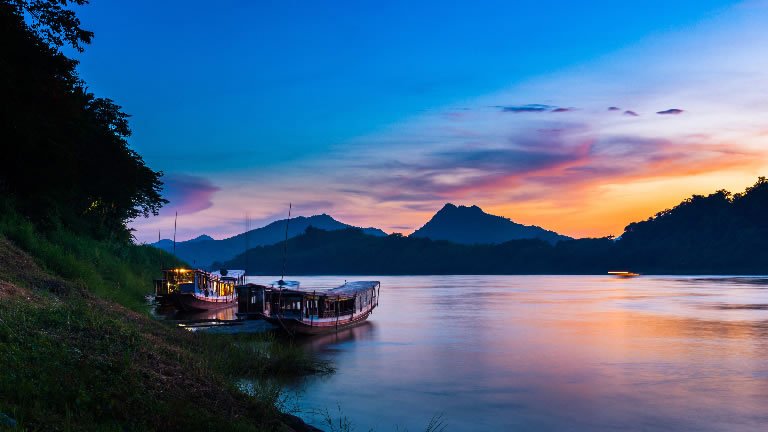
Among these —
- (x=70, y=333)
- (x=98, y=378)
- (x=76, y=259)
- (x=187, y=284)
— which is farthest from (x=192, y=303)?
(x=98, y=378)

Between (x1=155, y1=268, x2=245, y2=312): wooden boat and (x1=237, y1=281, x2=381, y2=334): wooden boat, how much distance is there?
9869mm

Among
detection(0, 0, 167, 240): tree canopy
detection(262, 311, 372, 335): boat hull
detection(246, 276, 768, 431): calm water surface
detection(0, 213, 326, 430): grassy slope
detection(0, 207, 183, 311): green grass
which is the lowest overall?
detection(246, 276, 768, 431): calm water surface

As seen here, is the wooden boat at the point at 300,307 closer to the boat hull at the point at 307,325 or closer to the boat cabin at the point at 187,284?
the boat hull at the point at 307,325

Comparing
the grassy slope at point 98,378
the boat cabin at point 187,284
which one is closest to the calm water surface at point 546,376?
the grassy slope at point 98,378

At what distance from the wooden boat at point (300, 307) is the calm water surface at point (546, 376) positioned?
122 cm

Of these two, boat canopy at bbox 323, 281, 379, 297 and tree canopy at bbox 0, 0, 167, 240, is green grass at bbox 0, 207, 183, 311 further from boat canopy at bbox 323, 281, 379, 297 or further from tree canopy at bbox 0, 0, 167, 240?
boat canopy at bbox 323, 281, 379, 297

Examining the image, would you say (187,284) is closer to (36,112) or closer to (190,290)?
(190,290)

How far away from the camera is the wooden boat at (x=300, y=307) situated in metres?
40.3

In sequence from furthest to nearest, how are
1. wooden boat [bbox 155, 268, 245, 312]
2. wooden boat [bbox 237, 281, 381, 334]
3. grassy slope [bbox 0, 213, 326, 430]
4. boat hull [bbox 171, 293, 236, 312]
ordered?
1. wooden boat [bbox 155, 268, 245, 312]
2. boat hull [bbox 171, 293, 236, 312]
3. wooden boat [bbox 237, 281, 381, 334]
4. grassy slope [bbox 0, 213, 326, 430]

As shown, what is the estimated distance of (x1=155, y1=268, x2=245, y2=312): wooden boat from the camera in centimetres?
5459

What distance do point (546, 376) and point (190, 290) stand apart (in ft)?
114

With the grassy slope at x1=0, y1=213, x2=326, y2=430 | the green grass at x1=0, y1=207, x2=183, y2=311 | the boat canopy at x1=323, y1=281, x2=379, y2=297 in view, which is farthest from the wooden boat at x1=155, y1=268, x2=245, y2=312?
the grassy slope at x1=0, y1=213, x2=326, y2=430

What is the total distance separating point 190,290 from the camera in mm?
56031

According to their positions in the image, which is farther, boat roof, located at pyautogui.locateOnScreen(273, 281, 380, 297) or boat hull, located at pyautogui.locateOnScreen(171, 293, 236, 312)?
boat hull, located at pyautogui.locateOnScreen(171, 293, 236, 312)
